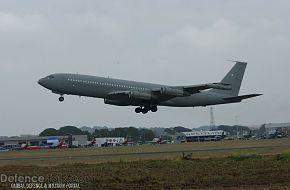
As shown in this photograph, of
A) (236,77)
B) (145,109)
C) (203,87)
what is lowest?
(145,109)

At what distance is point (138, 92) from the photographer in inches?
2415

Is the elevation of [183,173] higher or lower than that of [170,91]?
lower

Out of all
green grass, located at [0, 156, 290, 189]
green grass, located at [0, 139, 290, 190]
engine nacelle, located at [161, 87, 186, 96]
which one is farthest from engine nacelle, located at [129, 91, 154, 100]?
green grass, located at [0, 156, 290, 189]

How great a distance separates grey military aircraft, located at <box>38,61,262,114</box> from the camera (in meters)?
58.5

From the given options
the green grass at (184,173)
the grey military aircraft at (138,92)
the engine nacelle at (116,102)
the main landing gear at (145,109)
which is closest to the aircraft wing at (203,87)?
the grey military aircraft at (138,92)

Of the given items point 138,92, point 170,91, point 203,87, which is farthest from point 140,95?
point 203,87

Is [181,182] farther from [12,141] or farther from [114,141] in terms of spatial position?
[12,141]

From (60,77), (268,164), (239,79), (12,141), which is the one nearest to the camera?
(268,164)

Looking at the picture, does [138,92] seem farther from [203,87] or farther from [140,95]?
[203,87]

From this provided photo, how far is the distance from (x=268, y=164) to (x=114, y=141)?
321ft

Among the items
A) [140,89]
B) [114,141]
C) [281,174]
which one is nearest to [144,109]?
[140,89]

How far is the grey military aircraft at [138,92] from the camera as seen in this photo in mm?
58531

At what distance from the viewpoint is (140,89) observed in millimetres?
62812

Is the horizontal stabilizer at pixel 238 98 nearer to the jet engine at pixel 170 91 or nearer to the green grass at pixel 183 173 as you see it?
the jet engine at pixel 170 91
